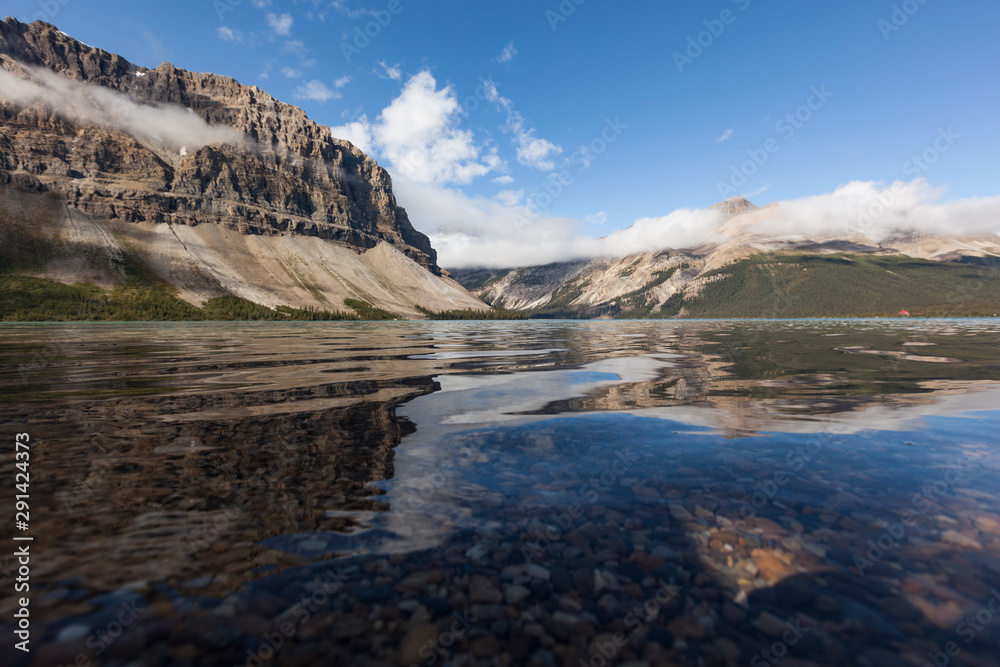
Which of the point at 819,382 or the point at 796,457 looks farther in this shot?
the point at 819,382

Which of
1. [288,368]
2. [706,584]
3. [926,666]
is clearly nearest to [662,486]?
[706,584]

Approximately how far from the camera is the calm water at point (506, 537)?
3.74 meters

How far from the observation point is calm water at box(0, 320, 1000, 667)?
12.3ft

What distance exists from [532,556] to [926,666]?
3.69 metres

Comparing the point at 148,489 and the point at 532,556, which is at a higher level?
the point at 148,489

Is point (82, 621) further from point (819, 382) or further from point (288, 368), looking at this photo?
point (819, 382)

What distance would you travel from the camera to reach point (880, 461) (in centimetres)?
823

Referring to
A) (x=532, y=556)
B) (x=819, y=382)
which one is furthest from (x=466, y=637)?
(x=819, y=382)

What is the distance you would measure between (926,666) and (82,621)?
25.1ft

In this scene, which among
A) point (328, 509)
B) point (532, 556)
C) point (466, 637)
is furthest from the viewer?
point (328, 509)

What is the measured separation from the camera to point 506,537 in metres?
5.45

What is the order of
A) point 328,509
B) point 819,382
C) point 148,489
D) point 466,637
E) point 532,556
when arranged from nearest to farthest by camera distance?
point 466,637 < point 532,556 < point 328,509 < point 148,489 < point 819,382

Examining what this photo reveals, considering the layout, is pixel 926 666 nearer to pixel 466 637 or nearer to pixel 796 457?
pixel 466 637

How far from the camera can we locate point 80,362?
79.4 feet
